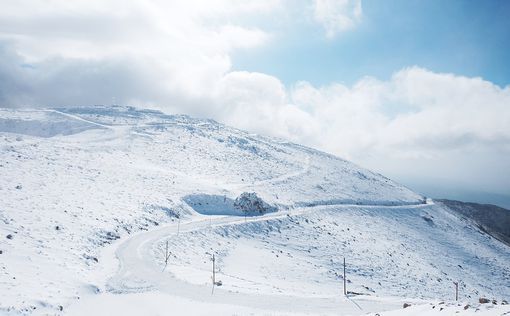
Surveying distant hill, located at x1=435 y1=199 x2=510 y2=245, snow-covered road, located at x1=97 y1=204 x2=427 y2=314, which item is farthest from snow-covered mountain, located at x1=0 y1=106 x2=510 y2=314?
distant hill, located at x1=435 y1=199 x2=510 y2=245

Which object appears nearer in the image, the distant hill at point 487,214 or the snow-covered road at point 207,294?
the snow-covered road at point 207,294

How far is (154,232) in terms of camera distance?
127 ft

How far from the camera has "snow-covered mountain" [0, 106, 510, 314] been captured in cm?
2364

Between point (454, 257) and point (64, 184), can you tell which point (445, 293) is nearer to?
point (454, 257)

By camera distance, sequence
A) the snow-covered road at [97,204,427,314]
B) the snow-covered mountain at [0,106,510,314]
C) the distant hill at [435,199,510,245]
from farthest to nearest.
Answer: the distant hill at [435,199,510,245] < the snow-covered mountain at [0,106,510,314] < the snow-covered road at [97,204,427,314]

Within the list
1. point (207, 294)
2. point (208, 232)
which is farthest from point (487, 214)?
point (207, 294)

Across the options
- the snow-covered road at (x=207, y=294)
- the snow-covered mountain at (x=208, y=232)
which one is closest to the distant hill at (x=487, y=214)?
the snow-covered mountain at (x=208, y=232)

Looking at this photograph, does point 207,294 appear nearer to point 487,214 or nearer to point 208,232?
point 208,232

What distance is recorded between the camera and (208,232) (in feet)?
140

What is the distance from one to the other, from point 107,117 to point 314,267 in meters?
93.8

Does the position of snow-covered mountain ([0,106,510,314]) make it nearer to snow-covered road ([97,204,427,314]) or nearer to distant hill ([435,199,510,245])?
snow-covered road ([97,204,427,314])

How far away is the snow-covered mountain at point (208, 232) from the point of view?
23.6 meters

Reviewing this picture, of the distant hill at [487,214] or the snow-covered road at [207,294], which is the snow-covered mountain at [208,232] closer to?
the snow-covered road at [207,294]

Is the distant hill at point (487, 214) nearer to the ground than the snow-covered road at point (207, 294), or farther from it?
farther from it
